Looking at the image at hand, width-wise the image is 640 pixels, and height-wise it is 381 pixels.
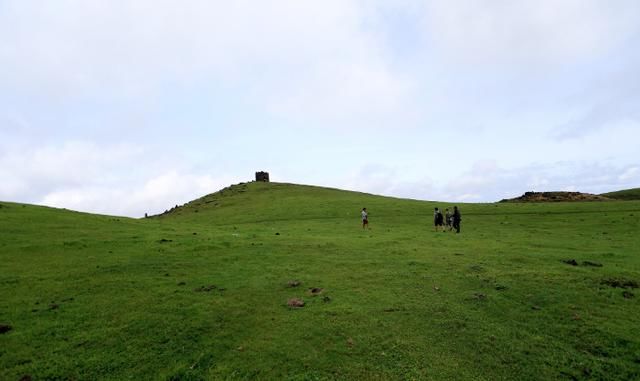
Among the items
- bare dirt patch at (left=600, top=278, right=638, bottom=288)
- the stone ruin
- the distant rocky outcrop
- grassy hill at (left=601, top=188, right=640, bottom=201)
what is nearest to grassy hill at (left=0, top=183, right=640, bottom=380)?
bare dirt patch at (left=600, top=278, right=638, bottom=288)

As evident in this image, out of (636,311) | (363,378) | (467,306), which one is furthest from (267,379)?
(636,311)

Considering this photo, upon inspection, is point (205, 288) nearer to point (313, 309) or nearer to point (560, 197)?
point (313, 309)

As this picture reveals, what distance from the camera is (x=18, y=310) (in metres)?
15.9

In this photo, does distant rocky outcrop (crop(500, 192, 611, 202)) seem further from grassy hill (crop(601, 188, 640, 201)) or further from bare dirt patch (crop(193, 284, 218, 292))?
bare dirt patch (crop(193, 284, 218, 292))

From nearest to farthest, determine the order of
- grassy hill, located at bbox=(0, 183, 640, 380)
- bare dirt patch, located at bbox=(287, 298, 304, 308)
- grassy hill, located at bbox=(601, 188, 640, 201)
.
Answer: grassy hill, located at bbox=(0, 183, 640, 380), bare dirt patch, located at bbox=(287, 298, 304, 308), grassy hill, located at bbox=(601, 188, 640, 201)

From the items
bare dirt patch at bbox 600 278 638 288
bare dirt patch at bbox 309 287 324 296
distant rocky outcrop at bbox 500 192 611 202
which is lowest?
bare dirt patch at bbox 600 278 638 288

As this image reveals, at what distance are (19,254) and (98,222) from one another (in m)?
13.7

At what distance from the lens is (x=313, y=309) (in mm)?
16062

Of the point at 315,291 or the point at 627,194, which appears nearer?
the point at 315,291

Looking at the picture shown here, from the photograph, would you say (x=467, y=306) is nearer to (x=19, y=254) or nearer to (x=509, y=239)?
(x=509, y=239)

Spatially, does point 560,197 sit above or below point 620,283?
above

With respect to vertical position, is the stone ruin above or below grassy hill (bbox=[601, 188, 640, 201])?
above

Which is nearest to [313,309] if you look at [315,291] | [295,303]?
[295,303]

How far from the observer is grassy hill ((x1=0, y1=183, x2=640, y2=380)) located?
12.5m
